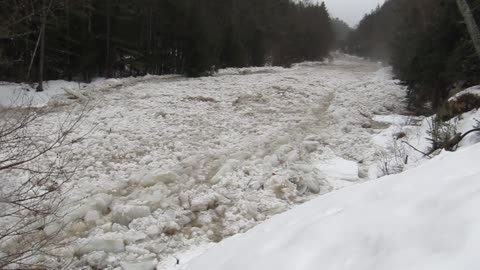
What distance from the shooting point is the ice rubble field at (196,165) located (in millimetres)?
4777

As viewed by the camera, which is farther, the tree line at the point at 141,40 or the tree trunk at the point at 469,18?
the tree line at the point at 141,40

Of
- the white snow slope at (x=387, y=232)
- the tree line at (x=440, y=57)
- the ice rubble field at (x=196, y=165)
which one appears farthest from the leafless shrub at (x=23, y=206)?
the tree line at (x=440, y=57)

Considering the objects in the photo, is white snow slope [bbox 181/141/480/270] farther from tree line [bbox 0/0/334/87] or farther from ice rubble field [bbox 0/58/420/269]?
tree line [bbox 0/0/334/87]

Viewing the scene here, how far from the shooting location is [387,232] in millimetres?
2195

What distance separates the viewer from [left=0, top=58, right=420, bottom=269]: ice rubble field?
4.78 metres

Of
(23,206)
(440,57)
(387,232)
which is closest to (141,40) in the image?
(440,57)

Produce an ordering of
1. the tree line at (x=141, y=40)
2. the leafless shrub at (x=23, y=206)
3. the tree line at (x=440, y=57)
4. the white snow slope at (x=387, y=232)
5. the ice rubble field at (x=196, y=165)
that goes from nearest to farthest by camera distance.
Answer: the white snow slope at (x=387, y=232), the leafless shrub at (x=23, y=206), the ice rubble field at (x=196, y=165), the tree line at (x=440, y=57), the tree line at (x=141, y=40)

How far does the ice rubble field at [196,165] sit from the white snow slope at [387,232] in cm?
175

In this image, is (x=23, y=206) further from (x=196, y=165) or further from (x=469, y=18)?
(x=469, y=18)

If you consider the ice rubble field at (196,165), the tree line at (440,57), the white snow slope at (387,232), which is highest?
the tree line at (440,57)

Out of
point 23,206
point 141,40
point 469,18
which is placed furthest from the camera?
point 141,40

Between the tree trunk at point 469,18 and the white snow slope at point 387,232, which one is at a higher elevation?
the tree trunk at point 469,18

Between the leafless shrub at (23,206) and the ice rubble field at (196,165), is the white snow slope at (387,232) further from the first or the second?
the ice rubble field at (196,165)

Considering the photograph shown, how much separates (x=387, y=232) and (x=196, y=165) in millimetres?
5327
